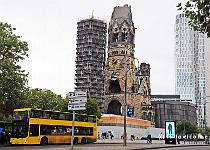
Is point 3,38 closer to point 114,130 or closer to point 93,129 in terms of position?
point 93,129

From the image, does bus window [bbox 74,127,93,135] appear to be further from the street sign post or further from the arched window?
the arched window

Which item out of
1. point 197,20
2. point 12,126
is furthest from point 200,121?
point 197,20

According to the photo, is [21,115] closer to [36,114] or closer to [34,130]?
[36,114]

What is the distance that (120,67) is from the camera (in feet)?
395

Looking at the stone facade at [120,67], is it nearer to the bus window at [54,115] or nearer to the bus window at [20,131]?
the bus window at [54,115]

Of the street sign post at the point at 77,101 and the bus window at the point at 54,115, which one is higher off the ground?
the street sign post at the point at 77,101

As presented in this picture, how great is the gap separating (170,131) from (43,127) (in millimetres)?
15859

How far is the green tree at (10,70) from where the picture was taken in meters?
39.3

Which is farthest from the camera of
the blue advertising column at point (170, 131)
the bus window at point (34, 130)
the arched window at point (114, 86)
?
the arched window at point (114, 86)

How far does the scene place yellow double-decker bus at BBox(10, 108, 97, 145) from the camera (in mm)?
37625

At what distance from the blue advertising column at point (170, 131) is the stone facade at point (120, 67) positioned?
69216 millimetres

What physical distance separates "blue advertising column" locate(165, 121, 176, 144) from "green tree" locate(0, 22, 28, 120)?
17.4m

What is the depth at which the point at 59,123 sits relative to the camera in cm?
4159

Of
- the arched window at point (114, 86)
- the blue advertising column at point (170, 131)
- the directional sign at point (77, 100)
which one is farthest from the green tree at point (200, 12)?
the arched window at point (114, 86)
